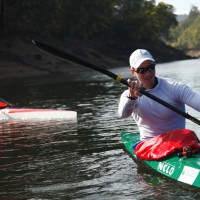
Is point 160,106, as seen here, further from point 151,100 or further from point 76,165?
point 76,165

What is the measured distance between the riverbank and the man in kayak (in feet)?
148

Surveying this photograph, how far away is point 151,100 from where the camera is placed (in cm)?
855

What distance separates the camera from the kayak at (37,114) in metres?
17.5

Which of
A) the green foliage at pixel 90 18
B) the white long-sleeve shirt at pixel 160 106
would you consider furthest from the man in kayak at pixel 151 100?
the green foliage at pixel 90 18

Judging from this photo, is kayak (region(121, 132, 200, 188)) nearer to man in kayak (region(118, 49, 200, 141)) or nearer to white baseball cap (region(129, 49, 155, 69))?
man in kayak (region(118, 49, 200, 141))

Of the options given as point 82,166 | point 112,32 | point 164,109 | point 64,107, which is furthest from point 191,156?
point 112,32

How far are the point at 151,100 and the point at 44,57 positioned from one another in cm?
5779

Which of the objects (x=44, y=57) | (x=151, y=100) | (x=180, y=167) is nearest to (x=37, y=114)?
(x=151, y=100)

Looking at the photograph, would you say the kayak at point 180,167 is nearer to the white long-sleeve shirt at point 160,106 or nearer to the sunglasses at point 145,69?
the white long-sleeve shirt at point 160,106

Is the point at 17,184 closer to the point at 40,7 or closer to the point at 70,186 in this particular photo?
the point at 70,186

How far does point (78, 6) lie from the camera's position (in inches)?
3482

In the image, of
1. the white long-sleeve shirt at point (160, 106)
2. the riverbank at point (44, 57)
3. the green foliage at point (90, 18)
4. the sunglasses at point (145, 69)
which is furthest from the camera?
the green foliage at point (90, 18)

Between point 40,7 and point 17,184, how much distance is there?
64.7 meters

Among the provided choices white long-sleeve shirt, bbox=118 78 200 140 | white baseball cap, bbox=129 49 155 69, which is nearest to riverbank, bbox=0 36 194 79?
white long-sleeve shirt, bbox=118 78 200 140
